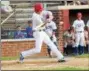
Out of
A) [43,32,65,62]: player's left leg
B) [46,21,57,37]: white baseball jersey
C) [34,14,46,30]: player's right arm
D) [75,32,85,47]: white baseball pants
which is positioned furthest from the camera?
[75,32,85,47]: white baseball pants

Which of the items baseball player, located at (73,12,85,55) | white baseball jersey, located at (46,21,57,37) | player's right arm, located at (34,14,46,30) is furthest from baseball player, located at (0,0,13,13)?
player's right arm, located at (34,14,46,30)

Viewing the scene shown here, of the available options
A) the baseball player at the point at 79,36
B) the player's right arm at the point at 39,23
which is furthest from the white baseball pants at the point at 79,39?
the player's right arm at the point at 39,23

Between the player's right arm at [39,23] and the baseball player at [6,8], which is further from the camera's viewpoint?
the baseball player at [6,8]

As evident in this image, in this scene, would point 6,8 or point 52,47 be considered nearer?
point 52,47

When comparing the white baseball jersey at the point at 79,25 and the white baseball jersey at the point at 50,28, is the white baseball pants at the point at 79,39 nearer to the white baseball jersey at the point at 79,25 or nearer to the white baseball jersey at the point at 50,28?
the white baseball jersey at the point at 79,25

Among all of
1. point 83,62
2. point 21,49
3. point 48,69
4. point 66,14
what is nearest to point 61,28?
point 66,14

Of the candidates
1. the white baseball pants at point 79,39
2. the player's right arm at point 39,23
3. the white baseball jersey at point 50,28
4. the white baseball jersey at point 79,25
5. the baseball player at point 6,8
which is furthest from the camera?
the baseball player at point 6,8


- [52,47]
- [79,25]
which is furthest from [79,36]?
[52,47]

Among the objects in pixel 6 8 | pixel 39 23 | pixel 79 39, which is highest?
pixel 6 8

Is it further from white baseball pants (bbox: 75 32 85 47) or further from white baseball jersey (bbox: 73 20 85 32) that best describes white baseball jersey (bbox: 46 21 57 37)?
white baseball pants (bbox: 75 32 85 47)

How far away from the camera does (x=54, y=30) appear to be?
53.3ft

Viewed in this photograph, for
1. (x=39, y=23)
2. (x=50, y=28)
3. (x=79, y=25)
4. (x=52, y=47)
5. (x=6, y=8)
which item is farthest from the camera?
(x=6, y=8)

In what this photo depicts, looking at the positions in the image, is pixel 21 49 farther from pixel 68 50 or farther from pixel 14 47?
pixel 68 50

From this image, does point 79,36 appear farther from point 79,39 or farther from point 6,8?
point 6,8
